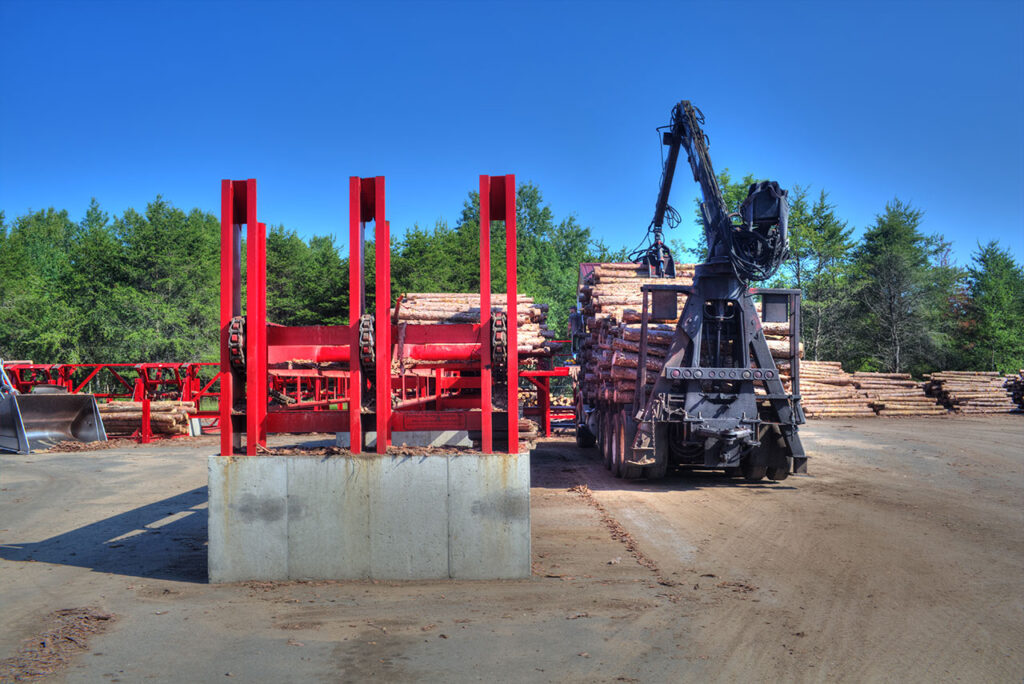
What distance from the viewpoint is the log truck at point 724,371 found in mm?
12047

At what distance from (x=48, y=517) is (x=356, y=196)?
7.38 metres

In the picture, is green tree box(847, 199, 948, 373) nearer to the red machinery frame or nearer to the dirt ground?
the dirt ground

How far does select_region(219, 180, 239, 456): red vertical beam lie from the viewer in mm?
6496

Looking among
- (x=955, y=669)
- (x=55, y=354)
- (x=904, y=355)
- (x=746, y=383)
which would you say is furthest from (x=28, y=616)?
(x=904, y=355)

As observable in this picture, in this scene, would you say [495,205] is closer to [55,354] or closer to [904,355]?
[55,354]

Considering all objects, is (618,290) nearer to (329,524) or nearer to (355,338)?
(355,338)

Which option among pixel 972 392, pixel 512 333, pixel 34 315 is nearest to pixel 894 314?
pixel 972 392

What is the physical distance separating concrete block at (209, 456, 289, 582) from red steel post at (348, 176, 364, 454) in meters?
0.67

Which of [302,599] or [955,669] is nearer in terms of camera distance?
[955,669]

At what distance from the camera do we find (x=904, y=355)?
3888cm

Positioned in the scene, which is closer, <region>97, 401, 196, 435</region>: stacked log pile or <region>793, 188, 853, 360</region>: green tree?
<region>97, 401, 196, 435</region>: stacked log pile

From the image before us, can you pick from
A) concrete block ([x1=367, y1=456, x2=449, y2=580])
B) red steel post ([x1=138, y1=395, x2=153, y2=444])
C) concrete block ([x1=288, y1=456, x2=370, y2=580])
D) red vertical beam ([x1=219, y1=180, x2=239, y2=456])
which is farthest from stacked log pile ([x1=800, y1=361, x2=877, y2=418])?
red vertical beam ([x1=219, y1=180, x2=239, y2=456])

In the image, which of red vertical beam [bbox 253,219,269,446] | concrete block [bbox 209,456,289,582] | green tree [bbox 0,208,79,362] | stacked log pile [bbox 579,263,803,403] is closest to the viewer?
concrete block [bbox 209,456,289,582]

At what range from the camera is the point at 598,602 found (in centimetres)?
589
